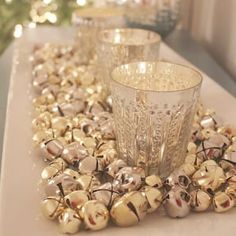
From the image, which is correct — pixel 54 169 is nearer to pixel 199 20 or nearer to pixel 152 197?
pixel 152 197

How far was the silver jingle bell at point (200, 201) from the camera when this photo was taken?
442 millimetres

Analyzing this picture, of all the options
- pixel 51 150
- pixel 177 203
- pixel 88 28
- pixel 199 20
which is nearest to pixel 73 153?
pixel 51 150

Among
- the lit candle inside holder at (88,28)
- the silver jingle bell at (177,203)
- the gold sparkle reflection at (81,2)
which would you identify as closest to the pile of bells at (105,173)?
the silver jingle bell at (177,203)

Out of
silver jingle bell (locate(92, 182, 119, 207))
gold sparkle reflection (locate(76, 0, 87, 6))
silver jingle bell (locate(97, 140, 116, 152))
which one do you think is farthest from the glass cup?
gold sparkle reflection (locate(76, 0, 87, 6))

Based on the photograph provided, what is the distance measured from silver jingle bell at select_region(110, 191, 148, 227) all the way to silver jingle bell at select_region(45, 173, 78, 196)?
1.9 inches

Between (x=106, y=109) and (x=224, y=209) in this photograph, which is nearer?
(x=224, y=209)

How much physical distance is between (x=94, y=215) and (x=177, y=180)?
0.29 ft

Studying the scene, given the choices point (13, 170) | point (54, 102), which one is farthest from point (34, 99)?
point (13, 170)

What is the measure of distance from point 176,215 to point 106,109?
234mm

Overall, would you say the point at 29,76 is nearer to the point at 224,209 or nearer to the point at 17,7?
the point at 224,209

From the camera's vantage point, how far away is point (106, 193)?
0.44 metres

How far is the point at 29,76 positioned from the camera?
2.58 ft

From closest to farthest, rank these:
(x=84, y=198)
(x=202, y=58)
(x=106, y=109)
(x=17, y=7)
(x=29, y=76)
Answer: (x=84, y=198) → (x=106, y=109) → (x=29, y=76) → (x=202, y=58) → (x=17, y=7)

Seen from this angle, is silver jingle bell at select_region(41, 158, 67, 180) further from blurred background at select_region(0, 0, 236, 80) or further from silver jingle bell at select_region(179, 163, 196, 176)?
blurred background at select_region(0, 0, 236, 80)
